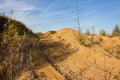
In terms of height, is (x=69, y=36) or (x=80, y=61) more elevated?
(x=69, y=36)

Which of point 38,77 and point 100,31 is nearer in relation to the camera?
point 38,77

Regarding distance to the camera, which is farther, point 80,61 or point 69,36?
point 69,36

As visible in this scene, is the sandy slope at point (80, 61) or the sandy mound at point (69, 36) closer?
the sandy slope at point (80, 61)

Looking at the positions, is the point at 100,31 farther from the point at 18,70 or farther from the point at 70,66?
the point at 18,70

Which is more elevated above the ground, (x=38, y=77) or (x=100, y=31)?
(x=100, y=31)

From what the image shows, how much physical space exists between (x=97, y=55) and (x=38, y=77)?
3.62m

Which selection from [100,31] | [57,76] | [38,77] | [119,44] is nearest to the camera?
[38,77]

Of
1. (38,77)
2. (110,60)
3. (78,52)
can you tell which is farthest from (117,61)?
(38,77)

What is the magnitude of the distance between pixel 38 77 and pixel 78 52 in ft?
12.3

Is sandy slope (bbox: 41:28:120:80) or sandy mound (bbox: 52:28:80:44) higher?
sandy mound (bbox: 52:28:80:44)

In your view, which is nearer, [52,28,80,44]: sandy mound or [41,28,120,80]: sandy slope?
[41,28,120,80]: sandy slope

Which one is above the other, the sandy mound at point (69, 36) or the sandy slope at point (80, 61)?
the sandy mound at point (69, 36)

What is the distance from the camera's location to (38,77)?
19.8ft

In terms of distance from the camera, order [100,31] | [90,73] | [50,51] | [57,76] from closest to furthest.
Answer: [57,76] < [90,73] < [50,51] < [100,31]
